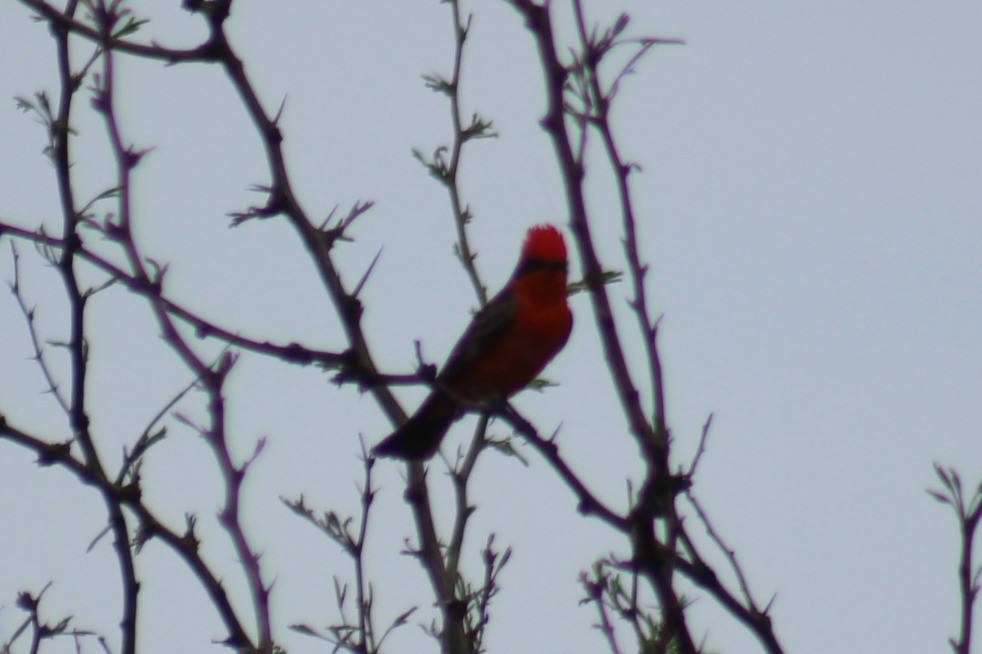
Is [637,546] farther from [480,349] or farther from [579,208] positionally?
[480,349]

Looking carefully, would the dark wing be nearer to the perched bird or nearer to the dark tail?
the perched bird

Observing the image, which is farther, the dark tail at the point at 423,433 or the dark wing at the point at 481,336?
the dark wing at the point at 481,336

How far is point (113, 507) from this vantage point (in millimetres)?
2629

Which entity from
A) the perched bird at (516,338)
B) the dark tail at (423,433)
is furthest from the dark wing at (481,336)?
the dark tail at (423,433)

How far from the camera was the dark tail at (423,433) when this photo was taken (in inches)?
156

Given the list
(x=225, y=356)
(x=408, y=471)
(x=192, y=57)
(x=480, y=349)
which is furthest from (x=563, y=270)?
(x=192, y=57)

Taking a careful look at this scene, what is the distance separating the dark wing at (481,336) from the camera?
589 cm

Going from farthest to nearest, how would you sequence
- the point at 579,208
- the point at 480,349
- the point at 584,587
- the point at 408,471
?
1. the point at 480,349
2. the point at 408,471
3. the point at 584,587
4. the point at 579,208

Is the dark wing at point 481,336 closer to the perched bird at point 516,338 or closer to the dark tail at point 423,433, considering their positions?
the perched bird at point 516,338

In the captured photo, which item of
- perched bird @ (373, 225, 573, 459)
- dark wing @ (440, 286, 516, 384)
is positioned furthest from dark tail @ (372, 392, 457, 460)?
dark wing @ (440, 286, 516, 384)

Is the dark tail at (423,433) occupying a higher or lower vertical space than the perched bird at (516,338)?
lower

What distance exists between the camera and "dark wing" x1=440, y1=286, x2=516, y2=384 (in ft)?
19.3

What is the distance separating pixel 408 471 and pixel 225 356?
2.23ft

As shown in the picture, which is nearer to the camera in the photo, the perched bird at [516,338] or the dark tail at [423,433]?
the dark tail at [423,433]
